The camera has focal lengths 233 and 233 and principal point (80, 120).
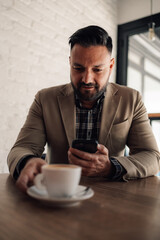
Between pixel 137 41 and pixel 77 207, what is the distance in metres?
3.51

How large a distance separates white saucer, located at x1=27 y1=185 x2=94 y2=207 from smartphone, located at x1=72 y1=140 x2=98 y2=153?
0.28 meters

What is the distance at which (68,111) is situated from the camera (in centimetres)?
138

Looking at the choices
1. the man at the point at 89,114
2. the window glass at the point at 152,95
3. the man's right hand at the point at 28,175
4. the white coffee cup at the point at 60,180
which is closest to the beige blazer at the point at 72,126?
the man at the point at 89,114

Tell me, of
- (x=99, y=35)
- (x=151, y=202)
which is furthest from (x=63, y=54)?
(x=151, y=202)

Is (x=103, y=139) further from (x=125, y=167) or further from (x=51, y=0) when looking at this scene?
(x=51, y=0)

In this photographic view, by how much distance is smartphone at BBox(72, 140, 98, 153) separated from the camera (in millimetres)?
913

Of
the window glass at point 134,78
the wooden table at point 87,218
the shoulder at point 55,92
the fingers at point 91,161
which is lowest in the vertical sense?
the wooden table at point 87,218

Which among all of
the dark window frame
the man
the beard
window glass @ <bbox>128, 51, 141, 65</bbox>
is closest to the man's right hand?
the man

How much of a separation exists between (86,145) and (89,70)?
22.0 inches

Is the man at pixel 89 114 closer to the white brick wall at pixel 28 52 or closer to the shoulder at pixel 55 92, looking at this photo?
the shoulder at pixel 55 92

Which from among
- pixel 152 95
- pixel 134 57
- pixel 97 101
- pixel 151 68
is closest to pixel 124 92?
pixel 97 101

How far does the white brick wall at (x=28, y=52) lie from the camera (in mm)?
2057

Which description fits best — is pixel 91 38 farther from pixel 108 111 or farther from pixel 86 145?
pixel 86 145

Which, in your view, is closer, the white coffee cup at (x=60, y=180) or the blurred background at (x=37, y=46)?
the white coffee cup at (x=60, y=180)
